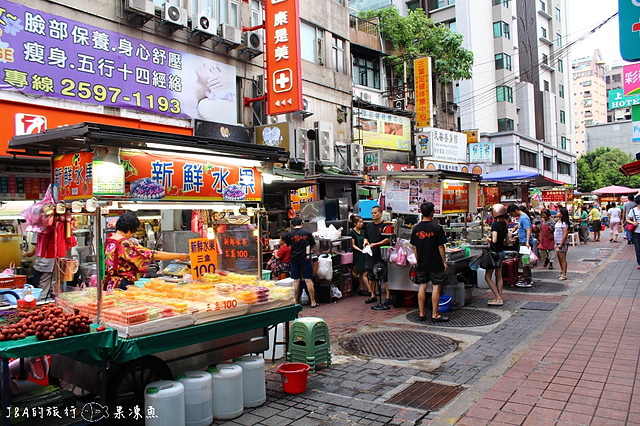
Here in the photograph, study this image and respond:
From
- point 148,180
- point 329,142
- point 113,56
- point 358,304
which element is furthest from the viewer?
point 329,142

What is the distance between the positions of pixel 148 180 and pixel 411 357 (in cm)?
419

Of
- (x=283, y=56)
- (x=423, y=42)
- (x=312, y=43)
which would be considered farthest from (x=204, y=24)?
(x=423, y=42)

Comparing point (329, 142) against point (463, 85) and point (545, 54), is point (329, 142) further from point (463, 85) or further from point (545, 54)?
point (545, 54)

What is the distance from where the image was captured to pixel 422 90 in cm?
2516

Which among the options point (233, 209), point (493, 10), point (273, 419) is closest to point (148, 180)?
point (233, 209)

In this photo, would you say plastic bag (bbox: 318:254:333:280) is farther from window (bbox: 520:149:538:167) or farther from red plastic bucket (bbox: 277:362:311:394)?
window (bbox: 520:149:538:167)

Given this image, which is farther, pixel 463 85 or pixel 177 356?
pixel 463 85

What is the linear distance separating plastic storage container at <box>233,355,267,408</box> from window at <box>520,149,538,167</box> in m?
38.1

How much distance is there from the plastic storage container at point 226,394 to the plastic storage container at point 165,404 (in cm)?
43

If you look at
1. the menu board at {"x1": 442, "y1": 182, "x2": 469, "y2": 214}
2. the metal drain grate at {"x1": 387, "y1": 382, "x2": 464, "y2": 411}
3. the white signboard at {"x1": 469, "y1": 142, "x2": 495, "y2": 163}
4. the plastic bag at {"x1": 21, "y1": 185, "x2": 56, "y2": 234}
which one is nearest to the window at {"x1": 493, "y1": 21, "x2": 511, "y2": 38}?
the white signboard at {"x1": 469, "y1": 142, "x2": 495, "y2": 163}

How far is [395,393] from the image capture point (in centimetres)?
538

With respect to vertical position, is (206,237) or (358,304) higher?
(206,237)

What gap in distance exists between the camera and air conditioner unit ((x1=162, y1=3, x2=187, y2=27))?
13273mm

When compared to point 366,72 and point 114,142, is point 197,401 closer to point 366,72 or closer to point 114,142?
point 114,142
